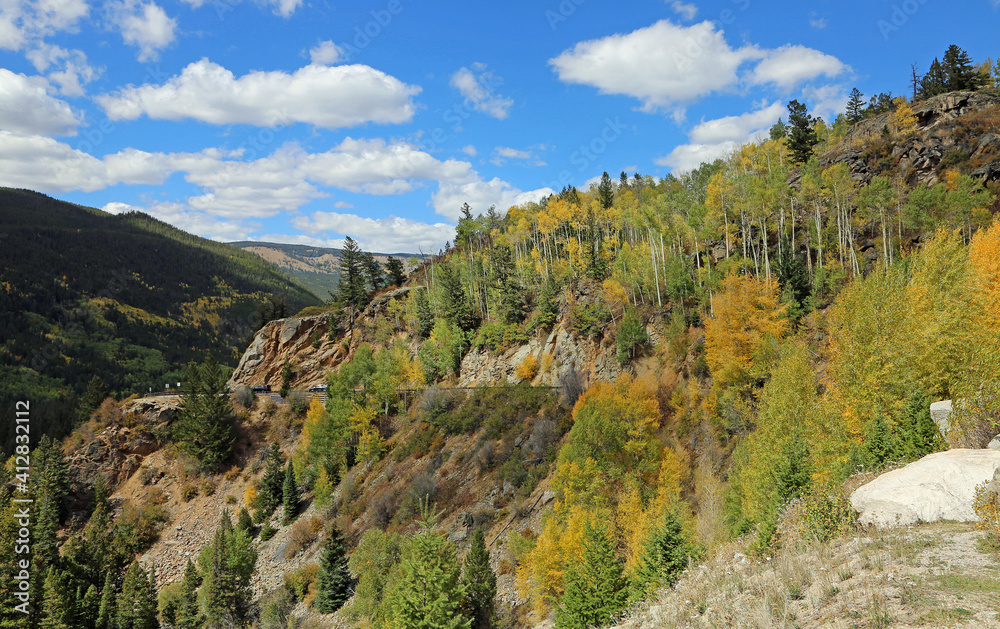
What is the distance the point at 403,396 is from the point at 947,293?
60.0 m

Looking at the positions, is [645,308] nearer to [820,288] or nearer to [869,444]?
[820,288]

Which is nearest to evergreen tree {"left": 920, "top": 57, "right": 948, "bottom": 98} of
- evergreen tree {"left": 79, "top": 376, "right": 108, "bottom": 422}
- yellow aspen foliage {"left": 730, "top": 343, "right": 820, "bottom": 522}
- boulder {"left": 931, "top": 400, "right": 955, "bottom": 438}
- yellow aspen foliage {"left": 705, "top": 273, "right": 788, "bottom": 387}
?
yellow aspen foliage {"left": 705, "top": 273, "right": 788, "bottom": 387}

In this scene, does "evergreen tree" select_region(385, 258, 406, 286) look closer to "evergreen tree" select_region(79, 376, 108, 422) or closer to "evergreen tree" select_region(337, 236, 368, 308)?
"evergreen tree" select_region(337, 236, 368, 308)

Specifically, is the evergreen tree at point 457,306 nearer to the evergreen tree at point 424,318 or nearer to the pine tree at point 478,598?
the evergreen tree at point 424,318

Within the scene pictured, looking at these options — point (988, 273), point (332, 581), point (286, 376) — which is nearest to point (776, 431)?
point (988, 273)

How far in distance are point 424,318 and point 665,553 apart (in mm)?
59988

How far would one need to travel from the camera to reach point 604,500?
123 feet

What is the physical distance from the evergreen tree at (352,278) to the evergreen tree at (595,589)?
6757 cm

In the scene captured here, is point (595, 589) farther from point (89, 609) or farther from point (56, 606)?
point (89, 609)

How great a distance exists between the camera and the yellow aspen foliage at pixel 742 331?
41031 mm

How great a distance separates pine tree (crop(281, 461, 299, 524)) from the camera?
56594mm

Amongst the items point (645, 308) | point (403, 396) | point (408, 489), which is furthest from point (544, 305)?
point (408, 489)

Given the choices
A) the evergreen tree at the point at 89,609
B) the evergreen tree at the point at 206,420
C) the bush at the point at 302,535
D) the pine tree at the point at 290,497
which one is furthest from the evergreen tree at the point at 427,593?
the evergreen tree at the point at 206,420

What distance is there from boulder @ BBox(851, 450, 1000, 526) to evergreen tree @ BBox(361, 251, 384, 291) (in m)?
85.9
